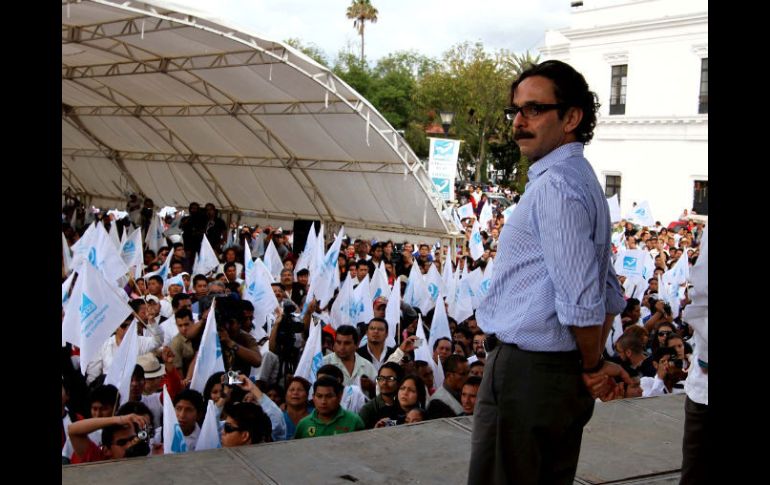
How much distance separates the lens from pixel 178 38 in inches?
510

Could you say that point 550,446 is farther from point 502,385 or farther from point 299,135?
point 299,135

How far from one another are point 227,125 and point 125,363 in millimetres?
12956

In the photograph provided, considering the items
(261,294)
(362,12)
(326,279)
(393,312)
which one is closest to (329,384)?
(393,312)

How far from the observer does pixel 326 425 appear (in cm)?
514

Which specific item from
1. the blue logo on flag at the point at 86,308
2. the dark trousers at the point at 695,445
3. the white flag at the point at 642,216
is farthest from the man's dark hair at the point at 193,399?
the white flag at the point at 642,216

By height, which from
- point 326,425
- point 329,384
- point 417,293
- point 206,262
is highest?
point 206,262

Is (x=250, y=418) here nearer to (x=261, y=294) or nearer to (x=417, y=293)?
(x=261, y=294)

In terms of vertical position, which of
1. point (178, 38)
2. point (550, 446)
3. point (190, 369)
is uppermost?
point (178, 38)

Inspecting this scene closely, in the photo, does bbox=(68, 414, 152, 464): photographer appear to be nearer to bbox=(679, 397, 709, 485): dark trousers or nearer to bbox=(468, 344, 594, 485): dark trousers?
bbox=(468, 344, 594, 485): dark trousers

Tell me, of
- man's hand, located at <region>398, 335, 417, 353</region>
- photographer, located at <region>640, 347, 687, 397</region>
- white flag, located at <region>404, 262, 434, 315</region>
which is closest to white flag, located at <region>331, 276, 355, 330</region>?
white flag, located at <region>404, 262, 434, 315</region>

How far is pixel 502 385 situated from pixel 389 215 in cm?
1474

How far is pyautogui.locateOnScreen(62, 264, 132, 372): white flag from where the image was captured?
6.00 metres

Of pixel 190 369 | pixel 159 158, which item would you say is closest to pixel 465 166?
pixel 159 158
